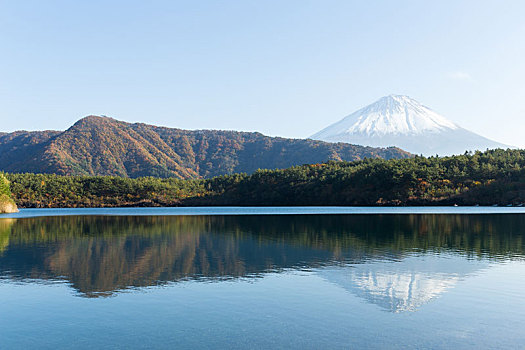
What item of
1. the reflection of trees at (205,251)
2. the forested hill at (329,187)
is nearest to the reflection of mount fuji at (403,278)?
the reflection of trees at (205,251)

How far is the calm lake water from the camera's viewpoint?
49.1 ft

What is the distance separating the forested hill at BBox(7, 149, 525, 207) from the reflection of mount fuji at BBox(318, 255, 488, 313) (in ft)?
324

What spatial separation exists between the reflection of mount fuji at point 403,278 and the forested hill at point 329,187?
324 ft

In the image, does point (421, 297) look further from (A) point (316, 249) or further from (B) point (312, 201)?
(B) point (312, 201)

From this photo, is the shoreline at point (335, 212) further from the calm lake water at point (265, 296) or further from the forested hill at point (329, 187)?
the calm lake water at point (265, 296)

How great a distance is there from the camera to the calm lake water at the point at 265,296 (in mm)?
14969

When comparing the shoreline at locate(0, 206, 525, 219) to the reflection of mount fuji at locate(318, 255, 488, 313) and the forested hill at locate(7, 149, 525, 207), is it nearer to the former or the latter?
the forested hill at locate(7, 149, 525, 207)

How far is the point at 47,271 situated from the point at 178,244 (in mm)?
13724

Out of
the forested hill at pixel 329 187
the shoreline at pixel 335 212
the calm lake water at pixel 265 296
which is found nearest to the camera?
the calm lake water at pixel 265 296

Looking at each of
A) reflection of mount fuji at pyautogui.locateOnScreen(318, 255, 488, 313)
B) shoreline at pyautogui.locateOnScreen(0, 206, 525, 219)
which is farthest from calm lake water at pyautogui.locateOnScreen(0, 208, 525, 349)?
shoreline at pyautogui.locateOnScreen(0, 206, 525, 219)

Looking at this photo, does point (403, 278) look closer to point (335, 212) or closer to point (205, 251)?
point (205, 251)

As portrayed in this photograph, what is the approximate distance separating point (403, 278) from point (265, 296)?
7871 mm

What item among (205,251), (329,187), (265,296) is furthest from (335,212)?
(265,296)

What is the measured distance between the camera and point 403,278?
24281 mm
